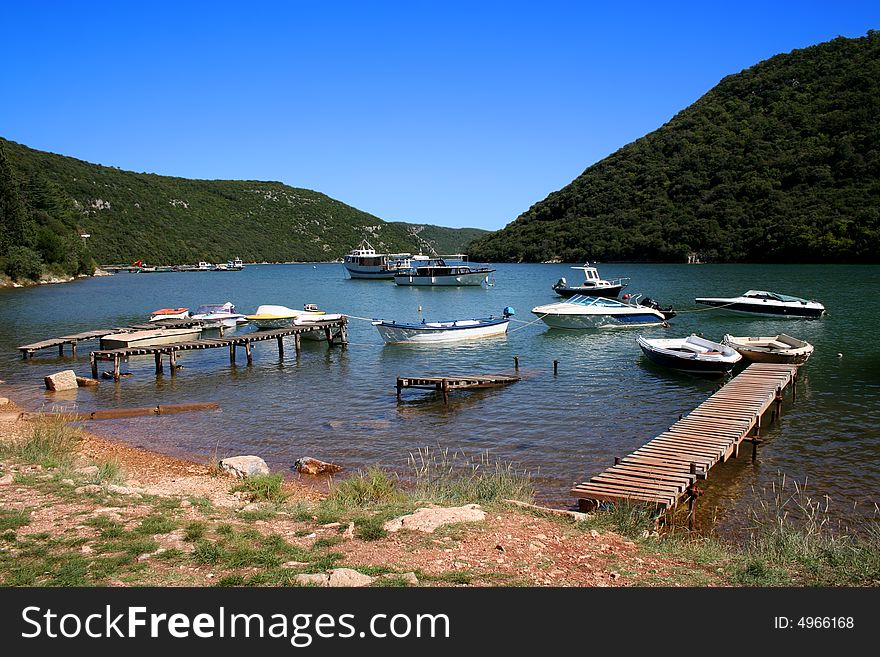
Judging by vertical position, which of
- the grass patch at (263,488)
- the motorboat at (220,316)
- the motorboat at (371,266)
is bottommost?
the grass patch at (263,488)

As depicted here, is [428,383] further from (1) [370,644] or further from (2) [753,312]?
(2) [753,312]

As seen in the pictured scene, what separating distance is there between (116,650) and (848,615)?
5720 millimetres

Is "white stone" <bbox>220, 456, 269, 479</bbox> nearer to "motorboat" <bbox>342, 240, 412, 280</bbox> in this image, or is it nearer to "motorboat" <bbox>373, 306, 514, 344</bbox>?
"motorboat" <bbox>373, 306, 514, 344</bbox>

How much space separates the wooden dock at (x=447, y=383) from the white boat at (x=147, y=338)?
47.2 feet

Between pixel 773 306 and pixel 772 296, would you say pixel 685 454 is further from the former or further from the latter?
pixel 772 296

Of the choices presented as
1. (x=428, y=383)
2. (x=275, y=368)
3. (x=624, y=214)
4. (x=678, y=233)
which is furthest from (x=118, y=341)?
(x=624, y=214)

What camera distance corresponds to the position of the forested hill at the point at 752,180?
99.4 meters

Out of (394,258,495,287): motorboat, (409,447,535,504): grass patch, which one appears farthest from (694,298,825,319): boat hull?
(394,258,495,287): motorboat

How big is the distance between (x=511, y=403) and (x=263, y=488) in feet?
35.8

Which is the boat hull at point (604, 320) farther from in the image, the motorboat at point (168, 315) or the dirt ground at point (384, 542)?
the dirt ground at point (384, 542)

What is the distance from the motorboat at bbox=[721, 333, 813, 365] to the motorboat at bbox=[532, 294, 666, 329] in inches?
491

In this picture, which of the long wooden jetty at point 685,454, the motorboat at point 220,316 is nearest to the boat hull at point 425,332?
the motorboat at point 220,316

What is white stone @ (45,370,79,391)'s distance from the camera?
23312 mm

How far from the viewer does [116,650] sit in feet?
15.7
